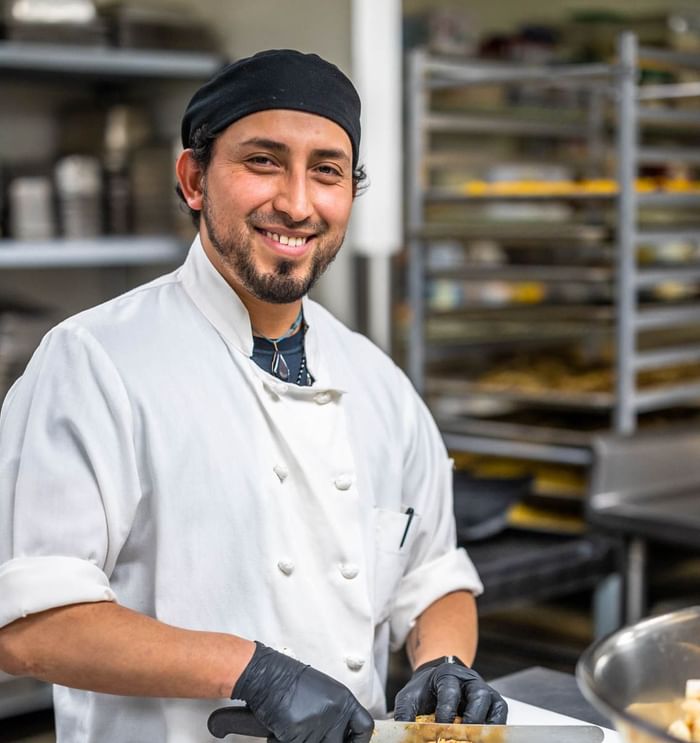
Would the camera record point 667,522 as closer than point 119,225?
Yes

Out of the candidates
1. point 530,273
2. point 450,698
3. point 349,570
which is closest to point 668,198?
point 530,273

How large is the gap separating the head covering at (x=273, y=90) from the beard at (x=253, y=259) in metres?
0.11

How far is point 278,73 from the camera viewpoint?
1498 millimetres

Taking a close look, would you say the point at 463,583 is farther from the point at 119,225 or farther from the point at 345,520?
the point at 119,225

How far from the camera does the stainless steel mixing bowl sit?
4.05 ft

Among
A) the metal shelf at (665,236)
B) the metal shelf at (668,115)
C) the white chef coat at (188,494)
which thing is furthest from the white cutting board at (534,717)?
the metal shelf at (668,115)

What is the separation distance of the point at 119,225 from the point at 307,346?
7.03 ft

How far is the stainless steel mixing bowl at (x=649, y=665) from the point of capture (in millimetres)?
1234

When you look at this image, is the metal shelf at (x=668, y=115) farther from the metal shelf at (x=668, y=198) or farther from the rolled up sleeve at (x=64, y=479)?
the rolled up sleeve at (x=64, y=479)

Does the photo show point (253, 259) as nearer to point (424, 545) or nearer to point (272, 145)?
point (272, 145)

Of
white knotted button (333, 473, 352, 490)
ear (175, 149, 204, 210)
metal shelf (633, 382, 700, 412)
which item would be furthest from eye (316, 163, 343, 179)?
metal shelf (633, 382, 700, 412)

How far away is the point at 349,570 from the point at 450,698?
0.72ft

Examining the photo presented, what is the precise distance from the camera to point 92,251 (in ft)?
11.6

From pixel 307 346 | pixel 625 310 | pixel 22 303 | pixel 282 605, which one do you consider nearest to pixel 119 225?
pixel 22 303
